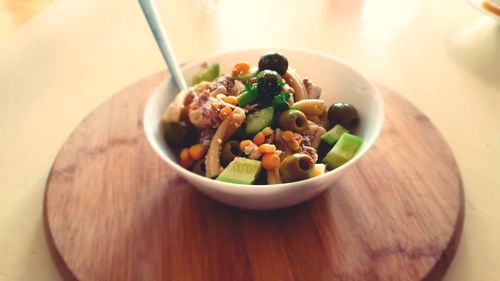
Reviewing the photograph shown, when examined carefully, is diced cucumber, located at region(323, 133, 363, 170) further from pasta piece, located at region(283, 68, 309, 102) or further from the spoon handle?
the spoon handle

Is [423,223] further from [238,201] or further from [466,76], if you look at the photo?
[466,76]

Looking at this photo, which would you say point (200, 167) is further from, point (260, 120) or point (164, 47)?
point (164, 47)

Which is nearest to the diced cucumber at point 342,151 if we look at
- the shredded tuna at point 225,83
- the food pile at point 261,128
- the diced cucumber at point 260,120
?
the food pile at point 261,128

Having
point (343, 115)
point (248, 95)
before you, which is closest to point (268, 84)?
point (248, 95)

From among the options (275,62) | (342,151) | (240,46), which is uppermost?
(275,62)

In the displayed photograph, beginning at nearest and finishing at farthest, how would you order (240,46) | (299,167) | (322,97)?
1. (299,167)
2. (322,97)
3. (240,46)

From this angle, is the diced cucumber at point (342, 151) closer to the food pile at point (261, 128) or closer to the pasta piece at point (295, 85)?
the food pile at point (261, 128)
